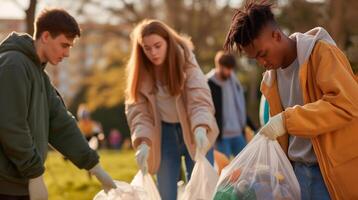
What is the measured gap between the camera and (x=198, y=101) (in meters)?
5.46

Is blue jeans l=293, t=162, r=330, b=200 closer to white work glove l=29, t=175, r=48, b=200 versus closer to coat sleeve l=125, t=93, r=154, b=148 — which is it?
white work glove l=29, t=175, r=48, b=200

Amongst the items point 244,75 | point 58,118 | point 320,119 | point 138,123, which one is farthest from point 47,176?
point 244,75

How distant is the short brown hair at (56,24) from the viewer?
399cm

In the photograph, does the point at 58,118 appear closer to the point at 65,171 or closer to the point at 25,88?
the point at 25,88

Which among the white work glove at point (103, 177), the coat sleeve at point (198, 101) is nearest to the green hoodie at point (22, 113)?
the white work glove at point (103, 177)

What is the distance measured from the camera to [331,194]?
Answer: 3.96 meters

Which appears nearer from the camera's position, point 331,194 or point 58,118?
point 331,194

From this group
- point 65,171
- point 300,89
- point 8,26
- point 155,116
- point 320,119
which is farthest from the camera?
point 8,26

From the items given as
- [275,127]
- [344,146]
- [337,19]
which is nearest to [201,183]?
[275,127]

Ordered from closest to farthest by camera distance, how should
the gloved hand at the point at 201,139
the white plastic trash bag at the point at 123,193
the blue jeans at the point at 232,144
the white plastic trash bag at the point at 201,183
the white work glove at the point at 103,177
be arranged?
the white work glove at the point at 103,177 < the white plastic trash bag at the point at 123,193 < the white plastic trash bag at the point at 201,183 < the gloved hand at the point at 201,139 < the blue jeans at the point at 232,144

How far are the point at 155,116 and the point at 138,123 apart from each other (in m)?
0.15

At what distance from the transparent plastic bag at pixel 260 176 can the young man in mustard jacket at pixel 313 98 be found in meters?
0.09

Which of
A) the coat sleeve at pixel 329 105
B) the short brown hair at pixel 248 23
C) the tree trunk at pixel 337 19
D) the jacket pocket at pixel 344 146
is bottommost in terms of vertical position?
the tree trunk at pixel 337 19

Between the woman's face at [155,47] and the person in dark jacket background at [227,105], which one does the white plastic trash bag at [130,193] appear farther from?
the person in dark jacket background at [227,105]
